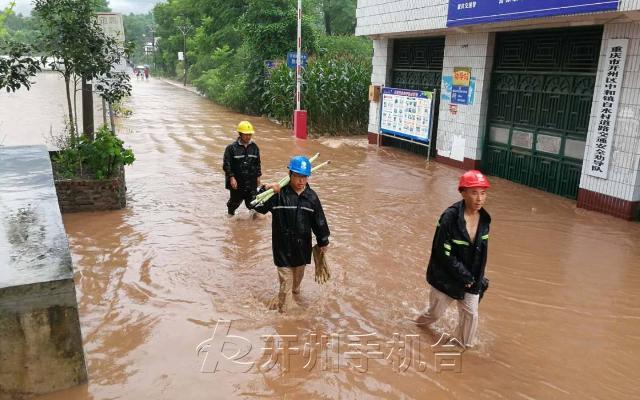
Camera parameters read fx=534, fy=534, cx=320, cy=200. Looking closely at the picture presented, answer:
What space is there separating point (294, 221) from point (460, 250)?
1.54 m

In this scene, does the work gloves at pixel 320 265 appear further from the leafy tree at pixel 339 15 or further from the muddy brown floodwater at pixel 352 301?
the leafy tree at pixel 339 15

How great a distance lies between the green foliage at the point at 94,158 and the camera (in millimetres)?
8562

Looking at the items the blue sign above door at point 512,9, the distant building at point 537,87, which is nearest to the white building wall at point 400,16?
the distant building at point 537,87

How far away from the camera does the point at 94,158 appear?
28.1 feet

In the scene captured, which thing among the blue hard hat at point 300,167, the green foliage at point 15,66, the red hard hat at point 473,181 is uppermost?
the green foliage at point 15,66

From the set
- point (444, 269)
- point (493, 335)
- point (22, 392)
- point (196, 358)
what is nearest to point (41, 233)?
point (22, 392)

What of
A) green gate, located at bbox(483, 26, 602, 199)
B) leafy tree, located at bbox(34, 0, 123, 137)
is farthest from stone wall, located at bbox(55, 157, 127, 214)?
green gate, located at bbox(483, 26, 602, 199)

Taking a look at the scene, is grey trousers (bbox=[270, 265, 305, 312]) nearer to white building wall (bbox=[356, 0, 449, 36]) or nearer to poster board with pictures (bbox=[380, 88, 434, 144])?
white building wall (bbox=[356, 0, 449, 36])

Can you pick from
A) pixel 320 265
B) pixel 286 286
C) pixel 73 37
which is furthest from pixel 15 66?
pixel 320 265

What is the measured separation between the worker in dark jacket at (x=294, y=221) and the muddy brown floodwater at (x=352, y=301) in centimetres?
57

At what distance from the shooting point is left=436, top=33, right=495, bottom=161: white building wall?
474 inches

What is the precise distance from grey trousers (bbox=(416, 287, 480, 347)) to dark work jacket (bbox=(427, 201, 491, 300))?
0.26 feet

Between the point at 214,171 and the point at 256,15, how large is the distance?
15990 millimetres

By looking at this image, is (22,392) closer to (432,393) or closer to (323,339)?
(323,339)
